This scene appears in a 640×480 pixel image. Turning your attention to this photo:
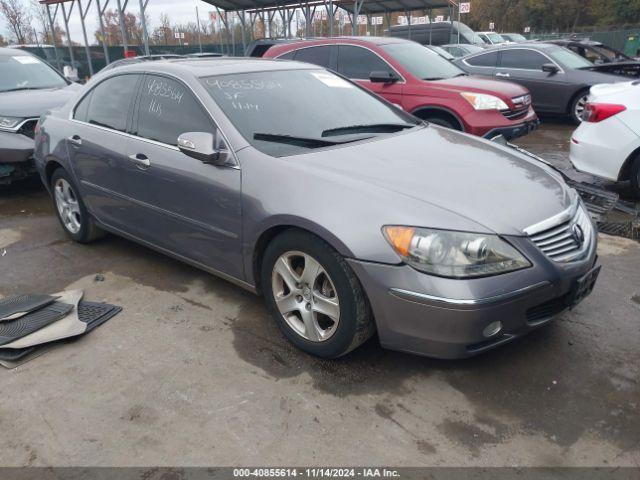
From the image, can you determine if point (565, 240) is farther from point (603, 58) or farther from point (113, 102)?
point (603, 58)

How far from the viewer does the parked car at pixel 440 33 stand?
81.0 feet

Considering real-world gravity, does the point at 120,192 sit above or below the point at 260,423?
above

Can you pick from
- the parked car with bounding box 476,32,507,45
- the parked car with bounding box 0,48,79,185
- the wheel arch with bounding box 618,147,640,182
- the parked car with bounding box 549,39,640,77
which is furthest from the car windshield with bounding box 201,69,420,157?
the parked car with bounding box 476,32,507,45

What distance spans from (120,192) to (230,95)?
1.20m

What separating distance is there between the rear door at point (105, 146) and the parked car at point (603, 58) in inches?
374

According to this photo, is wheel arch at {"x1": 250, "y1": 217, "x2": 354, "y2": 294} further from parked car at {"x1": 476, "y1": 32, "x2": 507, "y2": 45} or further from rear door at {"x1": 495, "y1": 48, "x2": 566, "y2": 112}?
parked car at {"x1": 476, "y1": 32, "x2": 507, "y2": 45}

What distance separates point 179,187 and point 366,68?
194 inches

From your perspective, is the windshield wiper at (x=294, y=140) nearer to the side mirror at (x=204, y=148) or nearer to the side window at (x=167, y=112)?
the side mirror at (x=204, y=148)

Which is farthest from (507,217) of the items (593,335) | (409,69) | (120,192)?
(409,69)

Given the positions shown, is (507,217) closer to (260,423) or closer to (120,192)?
(260,423)

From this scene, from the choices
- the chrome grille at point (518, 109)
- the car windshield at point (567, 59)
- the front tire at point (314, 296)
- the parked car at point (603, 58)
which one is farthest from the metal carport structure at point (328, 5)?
the front tire at point (314, 296)

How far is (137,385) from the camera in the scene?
2760 mm

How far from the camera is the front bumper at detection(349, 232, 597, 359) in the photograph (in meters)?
2.37

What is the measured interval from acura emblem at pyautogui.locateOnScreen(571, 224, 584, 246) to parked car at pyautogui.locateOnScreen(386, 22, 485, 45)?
2328 cm
